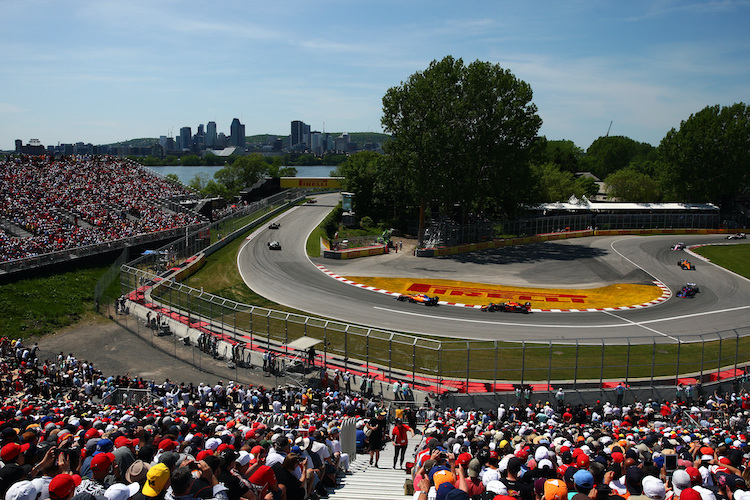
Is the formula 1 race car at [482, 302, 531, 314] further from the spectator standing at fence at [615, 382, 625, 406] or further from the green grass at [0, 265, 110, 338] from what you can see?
the green grass at [0, 265, 110, 338]

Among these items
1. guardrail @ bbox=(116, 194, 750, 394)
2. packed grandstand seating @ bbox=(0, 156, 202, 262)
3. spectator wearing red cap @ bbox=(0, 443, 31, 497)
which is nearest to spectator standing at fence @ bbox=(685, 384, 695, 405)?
guardrail @ bbox=(116, 194, 750, 394)

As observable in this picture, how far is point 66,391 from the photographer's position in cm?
2225

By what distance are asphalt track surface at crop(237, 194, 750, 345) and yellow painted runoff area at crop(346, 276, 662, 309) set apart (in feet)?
5.20

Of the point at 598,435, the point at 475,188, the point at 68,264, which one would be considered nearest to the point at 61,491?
the point at 598,435

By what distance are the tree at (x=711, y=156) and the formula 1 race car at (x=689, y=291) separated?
155 ft

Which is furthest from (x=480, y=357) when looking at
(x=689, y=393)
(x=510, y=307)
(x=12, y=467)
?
(x=12, y=467)

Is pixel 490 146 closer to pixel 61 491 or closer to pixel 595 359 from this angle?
pixel 595 359

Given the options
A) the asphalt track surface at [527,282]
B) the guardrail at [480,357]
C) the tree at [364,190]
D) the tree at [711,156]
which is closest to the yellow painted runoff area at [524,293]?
the asphalt track surface at [527,282]

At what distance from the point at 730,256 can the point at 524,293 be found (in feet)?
98.0

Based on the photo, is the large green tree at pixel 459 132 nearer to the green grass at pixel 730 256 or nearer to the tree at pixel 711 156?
the green grass at pixel 730 256

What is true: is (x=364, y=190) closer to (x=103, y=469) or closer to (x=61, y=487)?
(x=103, y=469)

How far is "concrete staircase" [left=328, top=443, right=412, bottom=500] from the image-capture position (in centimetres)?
941

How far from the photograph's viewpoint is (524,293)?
40781mm

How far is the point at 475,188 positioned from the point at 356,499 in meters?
53.1
